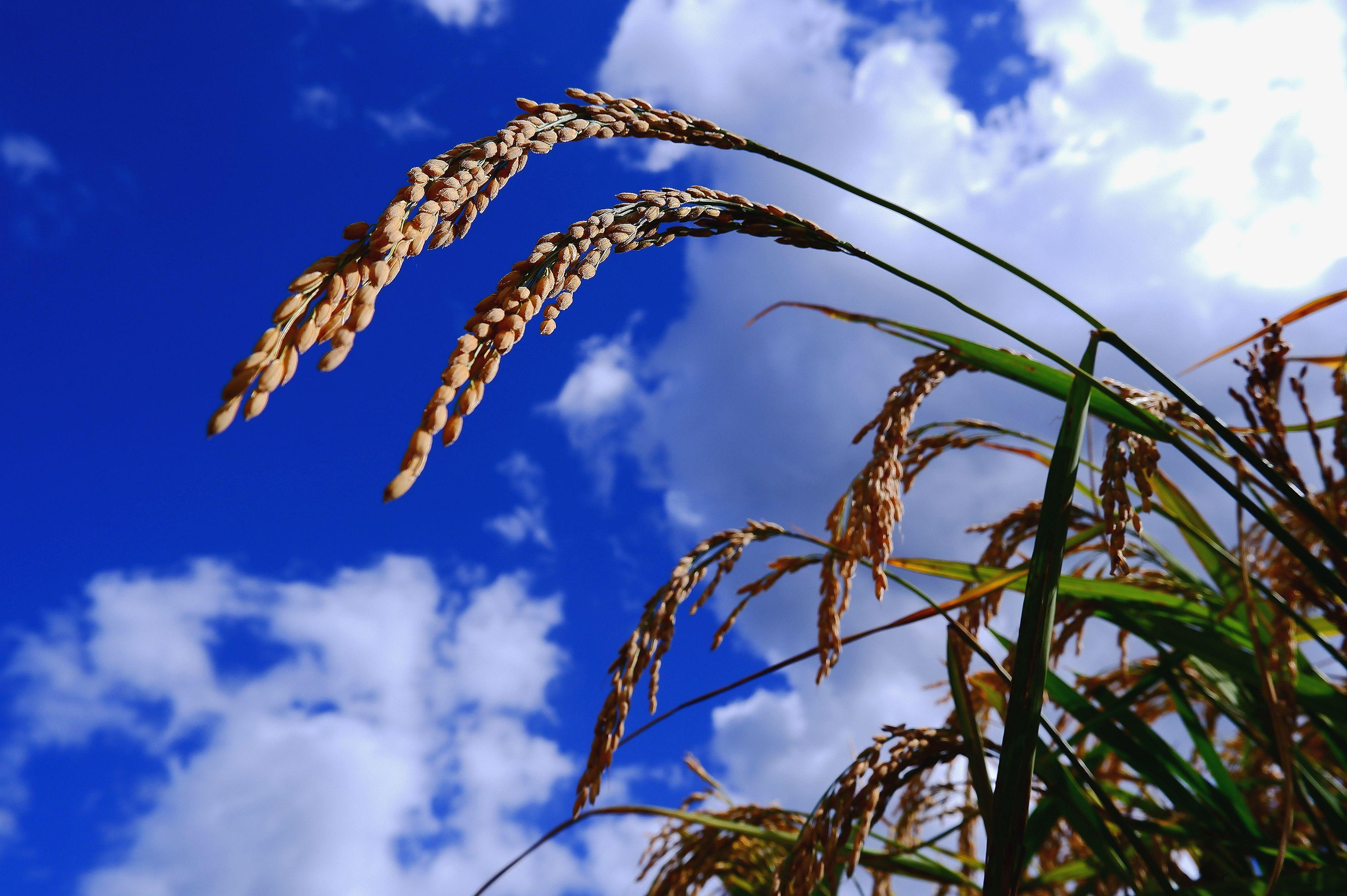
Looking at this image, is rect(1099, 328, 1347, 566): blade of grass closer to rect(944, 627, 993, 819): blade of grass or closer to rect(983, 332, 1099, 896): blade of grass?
rect(983, 332, 1099, 896): blade of grass

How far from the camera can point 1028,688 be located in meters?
0.87

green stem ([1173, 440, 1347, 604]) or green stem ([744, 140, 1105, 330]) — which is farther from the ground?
green stem ([744, 140, 1105, 330])

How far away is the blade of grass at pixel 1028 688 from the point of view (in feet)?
2.81

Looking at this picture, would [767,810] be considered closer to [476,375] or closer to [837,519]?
[837,519]

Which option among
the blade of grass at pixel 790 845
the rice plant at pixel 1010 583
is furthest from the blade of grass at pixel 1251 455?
the blade of grass at pixel 790 845

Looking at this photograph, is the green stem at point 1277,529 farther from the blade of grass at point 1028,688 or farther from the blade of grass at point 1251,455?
the blade of grass at point 1028,688

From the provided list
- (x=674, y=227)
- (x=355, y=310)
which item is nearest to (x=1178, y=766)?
(x=674, y=227)

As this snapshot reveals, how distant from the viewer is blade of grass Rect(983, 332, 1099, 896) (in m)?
0.86

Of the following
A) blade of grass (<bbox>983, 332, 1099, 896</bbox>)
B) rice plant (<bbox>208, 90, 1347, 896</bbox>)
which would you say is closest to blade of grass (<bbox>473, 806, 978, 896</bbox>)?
rice plant (<bbox>208, 90, 1347, 896</bbox>)

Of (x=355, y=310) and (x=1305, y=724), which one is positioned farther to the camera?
(x=1305, y=724)

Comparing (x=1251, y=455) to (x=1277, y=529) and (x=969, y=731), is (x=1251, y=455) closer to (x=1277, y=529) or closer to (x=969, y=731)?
(x=1277, y=529)

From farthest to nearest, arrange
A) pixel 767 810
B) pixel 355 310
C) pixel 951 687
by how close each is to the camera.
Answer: pixel 767 810, pixel 951 687, pixel 355 310

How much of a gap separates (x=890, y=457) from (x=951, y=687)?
481 mm

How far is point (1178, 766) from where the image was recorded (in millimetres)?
1649
